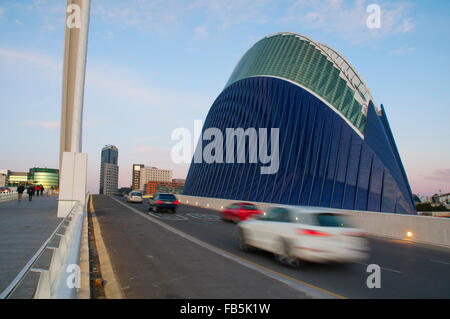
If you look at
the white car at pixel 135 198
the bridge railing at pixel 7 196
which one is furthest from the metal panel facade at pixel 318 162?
the bridge railing at pixel 7 196

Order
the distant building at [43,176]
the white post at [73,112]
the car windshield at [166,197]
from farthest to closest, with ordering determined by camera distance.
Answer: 1. the distant building at [43,176]
2. the car windshield at [166,197]
3. the white post at [73,112]

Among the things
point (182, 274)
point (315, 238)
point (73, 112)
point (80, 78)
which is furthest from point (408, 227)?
point (80, 78)

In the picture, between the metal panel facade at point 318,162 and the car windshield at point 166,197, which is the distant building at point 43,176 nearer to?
the metal panel facade at point 318,162

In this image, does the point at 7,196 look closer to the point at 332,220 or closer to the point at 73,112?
the point at 73,112

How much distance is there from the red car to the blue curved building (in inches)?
518

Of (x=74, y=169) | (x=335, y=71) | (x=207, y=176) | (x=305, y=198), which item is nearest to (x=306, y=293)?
(x=74, y=169)

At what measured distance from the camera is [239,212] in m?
20.8

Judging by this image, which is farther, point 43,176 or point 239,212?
point 43,176

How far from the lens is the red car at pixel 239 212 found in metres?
20.7

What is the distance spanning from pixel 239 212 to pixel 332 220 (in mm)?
12526

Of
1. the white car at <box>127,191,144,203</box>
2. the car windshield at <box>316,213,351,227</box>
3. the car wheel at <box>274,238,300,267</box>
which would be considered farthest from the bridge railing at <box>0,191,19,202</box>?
the car windshield at <box>316,213,351,227</box>

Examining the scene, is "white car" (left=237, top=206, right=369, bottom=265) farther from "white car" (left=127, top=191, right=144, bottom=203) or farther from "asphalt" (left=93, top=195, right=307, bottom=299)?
"white car" (left=127, top=191, right=144, bottom=203)
